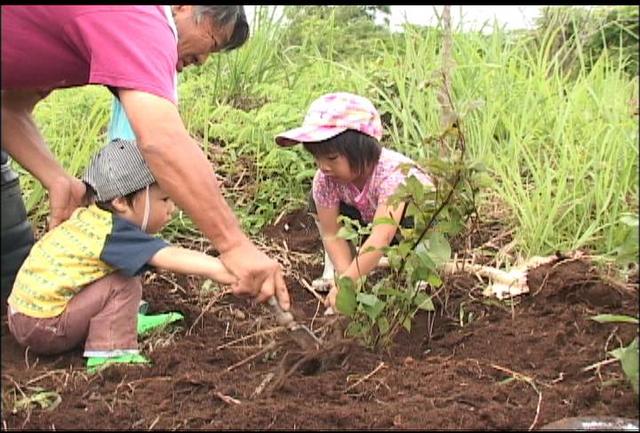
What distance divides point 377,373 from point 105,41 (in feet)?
3.10

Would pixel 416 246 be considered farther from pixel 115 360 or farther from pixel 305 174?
pixel 305 174

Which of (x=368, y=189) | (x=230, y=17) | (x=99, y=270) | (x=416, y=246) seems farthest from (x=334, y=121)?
(x=99, y=270)

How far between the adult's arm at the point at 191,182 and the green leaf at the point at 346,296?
242 millimetres

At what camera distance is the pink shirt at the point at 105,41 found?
7.42 ft

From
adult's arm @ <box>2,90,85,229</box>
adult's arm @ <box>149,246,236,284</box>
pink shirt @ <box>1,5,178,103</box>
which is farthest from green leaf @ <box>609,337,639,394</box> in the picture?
adult's arm @ <box>2,90,85,229</box>

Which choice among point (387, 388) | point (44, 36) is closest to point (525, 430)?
point (387, 388)

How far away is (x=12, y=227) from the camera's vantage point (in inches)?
93.0

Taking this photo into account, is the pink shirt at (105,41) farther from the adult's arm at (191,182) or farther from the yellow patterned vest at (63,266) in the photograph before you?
the yellow patterned vest at (63,266)

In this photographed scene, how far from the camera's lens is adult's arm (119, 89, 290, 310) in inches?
88.2

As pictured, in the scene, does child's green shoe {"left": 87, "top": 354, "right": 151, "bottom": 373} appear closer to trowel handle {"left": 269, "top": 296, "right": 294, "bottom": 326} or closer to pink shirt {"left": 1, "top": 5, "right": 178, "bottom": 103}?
trowel handle {"left": 269, "top": 296, "right": 294, "bottom": 326}

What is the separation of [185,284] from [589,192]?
1.34 meters

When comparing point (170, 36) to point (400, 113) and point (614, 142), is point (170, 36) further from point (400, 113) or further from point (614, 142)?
point (400, 113)

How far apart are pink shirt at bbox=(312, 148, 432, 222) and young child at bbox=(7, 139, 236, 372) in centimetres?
79

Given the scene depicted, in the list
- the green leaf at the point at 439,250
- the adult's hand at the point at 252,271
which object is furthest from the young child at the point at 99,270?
the green leaf at the point at 439,250
